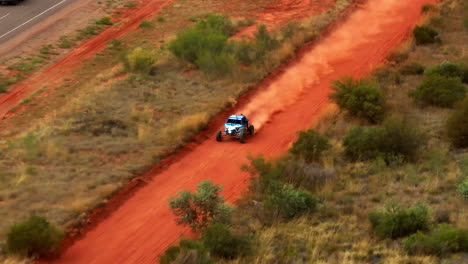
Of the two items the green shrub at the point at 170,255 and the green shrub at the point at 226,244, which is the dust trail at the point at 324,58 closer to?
the green shrub at the point at 226,244

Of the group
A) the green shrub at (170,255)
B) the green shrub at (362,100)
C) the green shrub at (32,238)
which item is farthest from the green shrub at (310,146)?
the green shrub at (32,238)

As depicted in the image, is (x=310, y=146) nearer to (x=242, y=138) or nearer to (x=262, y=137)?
(x=242, y=138)

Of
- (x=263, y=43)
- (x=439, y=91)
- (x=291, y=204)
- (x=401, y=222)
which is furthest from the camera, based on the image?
(x=263, y=43)

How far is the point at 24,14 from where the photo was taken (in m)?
49.5

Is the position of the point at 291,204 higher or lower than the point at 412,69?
higher

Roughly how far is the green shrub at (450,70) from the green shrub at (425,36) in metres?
5.81

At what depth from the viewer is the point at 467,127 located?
23812 mm

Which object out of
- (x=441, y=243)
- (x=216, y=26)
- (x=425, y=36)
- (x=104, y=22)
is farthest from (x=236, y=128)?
(x=104, y=22)

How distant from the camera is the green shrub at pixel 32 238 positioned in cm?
1816

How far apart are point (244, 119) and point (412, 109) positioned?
7033 millimetres

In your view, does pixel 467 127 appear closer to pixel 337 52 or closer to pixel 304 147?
pixel 304 147

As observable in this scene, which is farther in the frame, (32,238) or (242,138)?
(242,138)

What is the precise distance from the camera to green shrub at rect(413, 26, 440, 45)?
36969mm

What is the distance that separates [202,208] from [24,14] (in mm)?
34541
